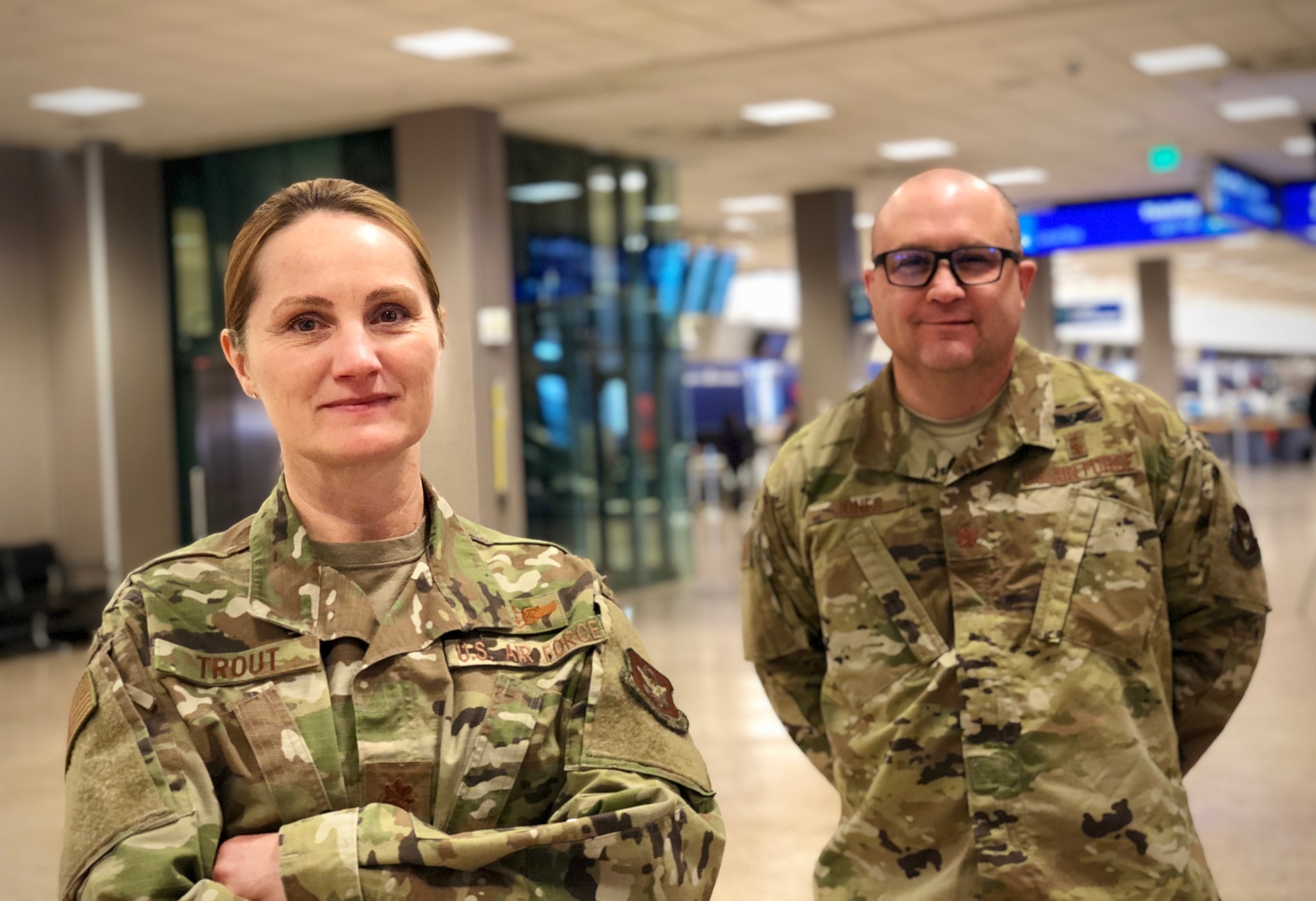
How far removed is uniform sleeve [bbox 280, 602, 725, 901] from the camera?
1.33 m

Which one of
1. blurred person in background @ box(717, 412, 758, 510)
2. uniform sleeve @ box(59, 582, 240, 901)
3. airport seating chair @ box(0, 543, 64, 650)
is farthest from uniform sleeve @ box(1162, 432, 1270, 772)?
blurred person in background @ box(717, 412, 758, 510)

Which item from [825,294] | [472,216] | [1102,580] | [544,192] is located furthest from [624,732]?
[825,294]

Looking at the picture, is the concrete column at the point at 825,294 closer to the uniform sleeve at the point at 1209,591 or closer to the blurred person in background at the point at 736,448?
the blurred person in background at the point at 736,448

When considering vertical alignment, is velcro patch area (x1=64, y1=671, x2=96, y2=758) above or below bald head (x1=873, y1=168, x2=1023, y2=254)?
below

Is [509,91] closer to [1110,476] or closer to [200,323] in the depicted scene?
[200,323]

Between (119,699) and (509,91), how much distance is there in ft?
29.8

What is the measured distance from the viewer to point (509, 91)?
9977 millimetres

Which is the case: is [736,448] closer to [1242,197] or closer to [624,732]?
[1242,197]

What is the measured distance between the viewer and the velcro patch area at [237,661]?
141 centimetres

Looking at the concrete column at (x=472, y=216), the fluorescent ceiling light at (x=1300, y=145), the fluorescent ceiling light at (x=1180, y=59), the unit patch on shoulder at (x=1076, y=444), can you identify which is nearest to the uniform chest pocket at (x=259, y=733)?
the unit patch on shoulder at (x=1076, y=444)

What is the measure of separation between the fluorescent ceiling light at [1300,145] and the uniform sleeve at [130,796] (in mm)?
13533

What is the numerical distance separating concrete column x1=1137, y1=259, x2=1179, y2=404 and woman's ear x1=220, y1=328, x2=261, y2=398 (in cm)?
2124

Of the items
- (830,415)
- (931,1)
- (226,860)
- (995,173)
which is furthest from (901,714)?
(995,173)

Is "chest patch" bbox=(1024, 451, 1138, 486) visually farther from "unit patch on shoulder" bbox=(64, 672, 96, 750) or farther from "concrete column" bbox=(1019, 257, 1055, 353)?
"concrete column" bbox=(1019, 257, 1055, 353)
